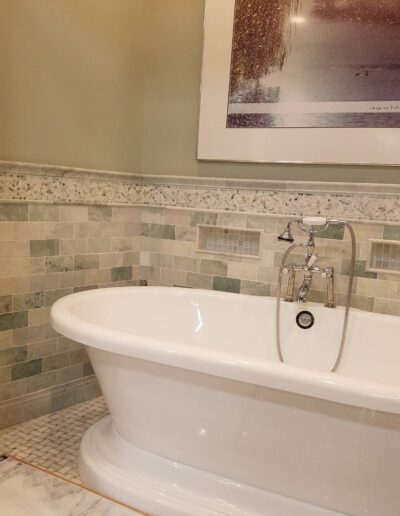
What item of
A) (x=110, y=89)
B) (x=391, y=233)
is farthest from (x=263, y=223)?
(x=110, y=89)

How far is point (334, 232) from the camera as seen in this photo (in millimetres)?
2027

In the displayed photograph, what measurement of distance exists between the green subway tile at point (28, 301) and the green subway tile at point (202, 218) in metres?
0.86

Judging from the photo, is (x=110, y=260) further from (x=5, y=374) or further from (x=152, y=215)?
(x=5, y=374)

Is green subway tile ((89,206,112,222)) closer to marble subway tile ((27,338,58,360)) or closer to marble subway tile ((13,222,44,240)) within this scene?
marble subway tile ((13,222,44,240))

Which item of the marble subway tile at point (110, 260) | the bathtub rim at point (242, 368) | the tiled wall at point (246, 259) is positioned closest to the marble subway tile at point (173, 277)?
the tiled wall at point (246, 259)

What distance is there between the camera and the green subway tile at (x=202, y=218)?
2293 millimetres

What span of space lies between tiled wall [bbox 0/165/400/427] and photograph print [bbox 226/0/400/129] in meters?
0.34

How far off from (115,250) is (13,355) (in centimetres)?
73

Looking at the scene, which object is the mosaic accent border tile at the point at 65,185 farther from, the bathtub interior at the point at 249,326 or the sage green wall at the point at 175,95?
the bathtub interior at the point at 249,326

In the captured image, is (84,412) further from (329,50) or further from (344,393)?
(329,50)

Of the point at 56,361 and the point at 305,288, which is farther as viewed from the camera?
the point at 56,361

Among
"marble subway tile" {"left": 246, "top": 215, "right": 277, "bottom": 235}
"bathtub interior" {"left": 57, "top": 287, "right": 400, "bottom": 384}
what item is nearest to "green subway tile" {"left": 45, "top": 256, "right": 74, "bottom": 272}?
"bathtub interior" {"left": 57, "top": 287, "right": 400, "bottom": 384}

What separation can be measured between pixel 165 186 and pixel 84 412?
1246 mm

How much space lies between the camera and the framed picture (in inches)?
74.0
